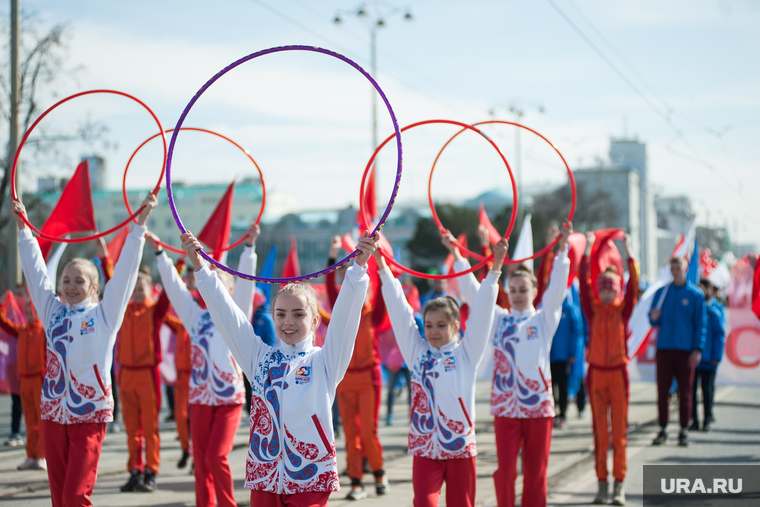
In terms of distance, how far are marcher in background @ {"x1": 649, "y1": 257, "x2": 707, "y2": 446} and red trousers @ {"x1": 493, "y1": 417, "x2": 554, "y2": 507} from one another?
4.46 m

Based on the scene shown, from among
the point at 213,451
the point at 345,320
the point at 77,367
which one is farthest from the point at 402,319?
the point at 77,367

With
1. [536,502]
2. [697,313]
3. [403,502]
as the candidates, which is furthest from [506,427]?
[697,313]

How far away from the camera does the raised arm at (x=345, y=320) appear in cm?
381

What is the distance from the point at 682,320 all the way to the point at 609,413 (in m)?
2.71

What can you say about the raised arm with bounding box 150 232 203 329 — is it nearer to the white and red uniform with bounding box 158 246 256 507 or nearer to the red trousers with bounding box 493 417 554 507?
the white and red uniform with bounding box 158 246 256 507

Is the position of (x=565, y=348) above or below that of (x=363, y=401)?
above

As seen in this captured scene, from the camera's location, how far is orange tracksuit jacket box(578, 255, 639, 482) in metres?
6.66

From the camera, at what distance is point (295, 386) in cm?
375

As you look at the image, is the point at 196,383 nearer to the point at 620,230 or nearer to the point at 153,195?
the point at 153,195

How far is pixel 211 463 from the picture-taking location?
556cm

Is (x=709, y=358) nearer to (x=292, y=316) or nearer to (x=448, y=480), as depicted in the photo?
(x=448, y=480)

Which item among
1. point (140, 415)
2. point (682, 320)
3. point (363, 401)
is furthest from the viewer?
point (682, 320)

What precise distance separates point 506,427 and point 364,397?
1.98 metres

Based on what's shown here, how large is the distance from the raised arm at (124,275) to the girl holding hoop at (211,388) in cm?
48
